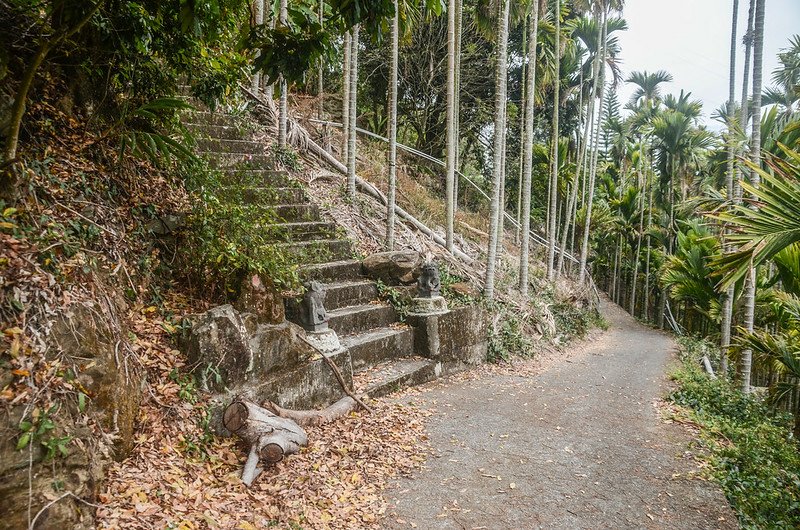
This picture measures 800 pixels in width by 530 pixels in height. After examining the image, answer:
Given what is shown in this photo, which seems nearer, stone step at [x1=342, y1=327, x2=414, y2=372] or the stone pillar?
the stone pillar

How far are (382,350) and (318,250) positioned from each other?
5.24 feet

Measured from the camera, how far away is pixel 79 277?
2.63 meters

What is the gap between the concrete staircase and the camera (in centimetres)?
502

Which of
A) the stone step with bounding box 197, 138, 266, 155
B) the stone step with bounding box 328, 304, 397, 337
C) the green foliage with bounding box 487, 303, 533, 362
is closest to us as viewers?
the stone step with bounding box 328, 304, 397, 337

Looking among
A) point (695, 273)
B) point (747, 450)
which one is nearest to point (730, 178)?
point (695, 273)

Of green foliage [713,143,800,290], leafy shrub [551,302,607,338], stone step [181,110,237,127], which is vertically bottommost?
leafy shrub [551,302,607,338]

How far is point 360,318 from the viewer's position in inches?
215

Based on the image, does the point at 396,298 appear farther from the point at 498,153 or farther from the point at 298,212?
the point at 498,153

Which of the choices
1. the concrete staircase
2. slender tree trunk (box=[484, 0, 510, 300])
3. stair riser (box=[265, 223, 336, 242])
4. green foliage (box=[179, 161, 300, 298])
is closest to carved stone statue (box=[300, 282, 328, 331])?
the concrete staircase

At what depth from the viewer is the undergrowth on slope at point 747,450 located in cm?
338

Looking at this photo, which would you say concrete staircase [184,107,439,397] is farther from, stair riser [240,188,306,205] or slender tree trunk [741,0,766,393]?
slender tree trunk [741,0,766,393]

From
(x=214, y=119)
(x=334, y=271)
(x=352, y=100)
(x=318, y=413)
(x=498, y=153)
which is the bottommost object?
(x=318, y=413)

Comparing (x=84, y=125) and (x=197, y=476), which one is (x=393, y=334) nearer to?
(x=197, y=476)

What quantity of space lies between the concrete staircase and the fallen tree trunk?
4.50 feet
